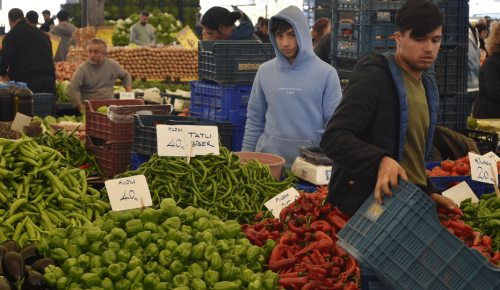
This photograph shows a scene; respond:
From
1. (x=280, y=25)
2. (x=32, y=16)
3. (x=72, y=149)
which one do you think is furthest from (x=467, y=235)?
(x=32, y=16)

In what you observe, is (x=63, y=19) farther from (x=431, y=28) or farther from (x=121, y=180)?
(x=431, y=28)

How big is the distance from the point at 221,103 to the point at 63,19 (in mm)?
9303


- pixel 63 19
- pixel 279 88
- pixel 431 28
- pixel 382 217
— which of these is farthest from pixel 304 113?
pixel 63 19

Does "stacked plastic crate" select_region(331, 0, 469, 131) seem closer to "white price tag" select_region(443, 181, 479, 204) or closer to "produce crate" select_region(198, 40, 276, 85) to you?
"produce crate" select_region(198, 40, 276, 85)

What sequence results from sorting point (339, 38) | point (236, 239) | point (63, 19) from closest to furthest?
point (236, 239) < point (339, 38) < point (63, 19)

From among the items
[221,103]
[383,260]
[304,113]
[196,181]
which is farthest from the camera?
[221,103]

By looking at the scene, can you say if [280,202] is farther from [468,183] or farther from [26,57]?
[26,57]

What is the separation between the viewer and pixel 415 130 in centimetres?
236

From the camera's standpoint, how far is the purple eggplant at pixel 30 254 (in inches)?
98.7

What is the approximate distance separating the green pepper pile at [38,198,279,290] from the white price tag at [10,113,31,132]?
255 centimetres

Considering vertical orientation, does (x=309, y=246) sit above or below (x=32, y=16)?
below

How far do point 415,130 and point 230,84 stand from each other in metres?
3.21

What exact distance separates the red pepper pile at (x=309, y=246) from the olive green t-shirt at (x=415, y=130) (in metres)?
0.42

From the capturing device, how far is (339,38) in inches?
226
